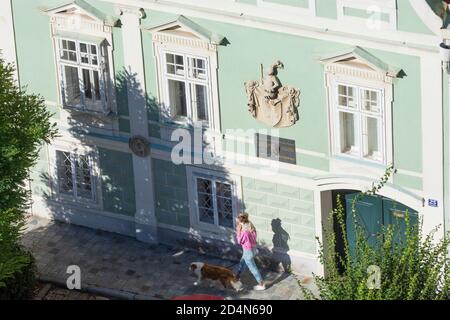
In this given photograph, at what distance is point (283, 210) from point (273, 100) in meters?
2.68

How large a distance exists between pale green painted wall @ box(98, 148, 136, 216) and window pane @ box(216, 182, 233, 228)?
233 centimetres

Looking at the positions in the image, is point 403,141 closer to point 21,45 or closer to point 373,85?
point 373,85

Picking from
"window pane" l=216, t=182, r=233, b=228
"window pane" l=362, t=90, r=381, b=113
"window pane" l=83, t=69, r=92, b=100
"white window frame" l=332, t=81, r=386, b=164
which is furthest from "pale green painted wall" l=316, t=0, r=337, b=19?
"window pane" l=83, t=69, r=92, b=100

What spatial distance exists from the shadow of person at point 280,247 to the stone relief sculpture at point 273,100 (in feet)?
8.24

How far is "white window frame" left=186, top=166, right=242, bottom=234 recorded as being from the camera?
1559 inches

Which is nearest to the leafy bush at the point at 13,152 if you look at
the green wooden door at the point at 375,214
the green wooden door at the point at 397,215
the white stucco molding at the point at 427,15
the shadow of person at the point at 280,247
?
the shadow of person at the point at 280,247

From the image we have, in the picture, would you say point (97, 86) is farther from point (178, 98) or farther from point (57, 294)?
point (57, 294)

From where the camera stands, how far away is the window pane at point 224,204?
1570 inches

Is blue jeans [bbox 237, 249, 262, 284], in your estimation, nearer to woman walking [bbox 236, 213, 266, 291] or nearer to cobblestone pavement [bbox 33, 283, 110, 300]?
woman walking [bbox 236, 213, 266, 291]

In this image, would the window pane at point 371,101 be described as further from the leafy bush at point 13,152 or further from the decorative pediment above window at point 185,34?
the leafy bush at point 13,152

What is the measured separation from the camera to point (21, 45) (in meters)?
41.4

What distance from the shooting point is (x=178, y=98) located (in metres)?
39.7

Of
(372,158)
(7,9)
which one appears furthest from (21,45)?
(372,158)

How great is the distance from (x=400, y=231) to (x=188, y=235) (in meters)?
5.43
